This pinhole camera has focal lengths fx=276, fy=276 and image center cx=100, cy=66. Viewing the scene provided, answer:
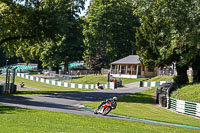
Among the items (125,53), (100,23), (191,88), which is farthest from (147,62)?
(125,53)

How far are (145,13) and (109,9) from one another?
4348cm

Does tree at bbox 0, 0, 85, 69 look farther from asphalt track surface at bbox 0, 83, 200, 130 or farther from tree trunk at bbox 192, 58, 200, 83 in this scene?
tree trunk at bbox 192, 58, 200, 83

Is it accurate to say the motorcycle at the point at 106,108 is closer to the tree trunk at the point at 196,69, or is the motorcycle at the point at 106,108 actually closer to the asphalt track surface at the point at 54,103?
the asphalt track surface at the point at 54,103

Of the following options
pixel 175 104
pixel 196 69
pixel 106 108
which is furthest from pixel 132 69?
pixel 106 108

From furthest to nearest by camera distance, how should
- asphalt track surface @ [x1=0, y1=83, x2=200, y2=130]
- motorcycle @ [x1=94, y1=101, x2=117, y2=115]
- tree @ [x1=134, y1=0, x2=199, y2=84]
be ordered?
tree @ [x1=134, y1=0, x2=199, y2=84], asphalt track surface @ [x1=0, y1=83, x2=200, y2=130], motorcycle @ [x1=94, y1=101, x2=117, y2=115]

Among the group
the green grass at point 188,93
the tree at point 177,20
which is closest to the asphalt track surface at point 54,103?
Result: the green grass at point 188,93

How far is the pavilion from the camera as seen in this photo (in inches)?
2191

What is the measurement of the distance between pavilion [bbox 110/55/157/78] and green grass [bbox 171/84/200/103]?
2645 centimetres

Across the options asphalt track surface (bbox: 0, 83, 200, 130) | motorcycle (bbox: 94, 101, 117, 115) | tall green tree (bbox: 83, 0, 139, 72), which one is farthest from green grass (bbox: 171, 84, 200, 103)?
tall green tree (bbox: 83, 0, 139, 72)

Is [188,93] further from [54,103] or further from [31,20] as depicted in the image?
[31,20]

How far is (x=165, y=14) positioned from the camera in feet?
73.5

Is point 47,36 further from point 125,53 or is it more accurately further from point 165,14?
point 125,53

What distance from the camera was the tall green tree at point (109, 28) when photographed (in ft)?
222

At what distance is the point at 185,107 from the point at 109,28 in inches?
1929
